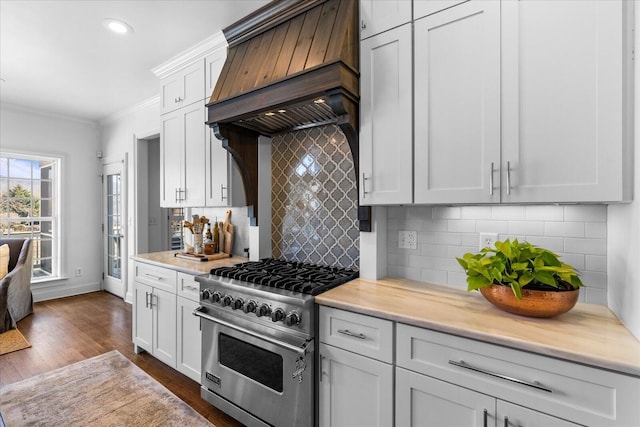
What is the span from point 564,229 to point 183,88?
10.0 feet

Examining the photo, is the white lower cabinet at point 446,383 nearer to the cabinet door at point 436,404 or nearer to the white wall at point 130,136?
the cabinet door at point 436,404

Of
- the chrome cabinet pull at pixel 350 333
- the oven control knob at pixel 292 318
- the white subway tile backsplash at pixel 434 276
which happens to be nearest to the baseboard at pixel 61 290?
the oven control knob at pixel 292 318

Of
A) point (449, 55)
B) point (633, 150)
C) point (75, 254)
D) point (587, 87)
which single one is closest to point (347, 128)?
point (449, 55)

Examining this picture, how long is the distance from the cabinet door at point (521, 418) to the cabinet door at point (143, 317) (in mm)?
2693

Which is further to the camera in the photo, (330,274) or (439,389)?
(330,274)

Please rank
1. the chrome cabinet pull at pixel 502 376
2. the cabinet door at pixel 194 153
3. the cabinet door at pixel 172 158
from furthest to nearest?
the cabinet door at pixel 172 158 → the cabinet door at pixel 194 153 → the chrome cabinet pull at pixel 502 376

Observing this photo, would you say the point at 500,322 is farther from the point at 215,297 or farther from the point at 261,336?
the point at 215,297

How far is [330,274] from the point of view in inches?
81.4

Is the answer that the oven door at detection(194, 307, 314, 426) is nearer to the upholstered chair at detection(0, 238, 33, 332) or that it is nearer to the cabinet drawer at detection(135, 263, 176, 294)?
the cabinet drawer at detection(135, 263, 176, 294)

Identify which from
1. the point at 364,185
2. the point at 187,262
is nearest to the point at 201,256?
the point at 187,262

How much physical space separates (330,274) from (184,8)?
216 cm

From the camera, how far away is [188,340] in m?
2.45

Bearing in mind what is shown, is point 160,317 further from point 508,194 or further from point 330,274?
point 508,194

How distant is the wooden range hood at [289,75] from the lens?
5.74 ft
